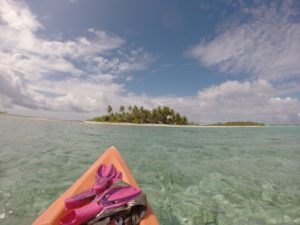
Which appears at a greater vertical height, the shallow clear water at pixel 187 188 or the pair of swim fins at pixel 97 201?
the pair of swim fins at pixel 97 201

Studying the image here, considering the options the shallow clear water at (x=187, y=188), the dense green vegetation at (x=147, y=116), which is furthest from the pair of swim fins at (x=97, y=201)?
the dense green vegetation at (x=147, y=116)

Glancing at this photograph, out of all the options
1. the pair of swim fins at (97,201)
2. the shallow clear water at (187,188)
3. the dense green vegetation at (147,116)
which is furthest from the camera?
the dense green vegetation at (147,116)

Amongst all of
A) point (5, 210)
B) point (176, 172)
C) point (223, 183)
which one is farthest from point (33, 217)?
point (223, 183)

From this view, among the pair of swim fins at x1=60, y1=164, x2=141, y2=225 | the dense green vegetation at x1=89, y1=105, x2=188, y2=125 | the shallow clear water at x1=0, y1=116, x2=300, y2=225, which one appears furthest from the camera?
the dense green vegetation at x1=89, y1=105, x2=188, y2=125

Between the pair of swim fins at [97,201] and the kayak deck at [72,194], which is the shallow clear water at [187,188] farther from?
the pair of swim fins at [97,201]

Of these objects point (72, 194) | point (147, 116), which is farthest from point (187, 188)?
point (147, 116)

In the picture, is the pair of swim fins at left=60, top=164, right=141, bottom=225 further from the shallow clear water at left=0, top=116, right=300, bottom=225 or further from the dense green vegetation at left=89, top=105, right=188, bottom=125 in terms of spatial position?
the dense green vegetation at left=89, top=105, right=188, bottom=125

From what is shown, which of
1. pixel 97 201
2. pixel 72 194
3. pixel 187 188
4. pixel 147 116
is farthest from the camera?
pixel 147 116

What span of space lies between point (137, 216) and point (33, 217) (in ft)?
7.00

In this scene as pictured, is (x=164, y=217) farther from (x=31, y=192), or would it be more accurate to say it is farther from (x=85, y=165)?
(x=85, y=165)

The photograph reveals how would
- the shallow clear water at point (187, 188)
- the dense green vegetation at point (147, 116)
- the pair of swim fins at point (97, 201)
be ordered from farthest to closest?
the dense green vegetation at point (147, 116) → the shallow clear water at point (187, 188) → the pair of swim fins at point (97, 201)

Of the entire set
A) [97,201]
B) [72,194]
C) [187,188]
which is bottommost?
[187,188]

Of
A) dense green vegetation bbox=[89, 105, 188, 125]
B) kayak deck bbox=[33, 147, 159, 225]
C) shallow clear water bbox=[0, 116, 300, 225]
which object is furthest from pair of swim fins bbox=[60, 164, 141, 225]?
dense green vegetation bbox=[89, 105, 188, 125]

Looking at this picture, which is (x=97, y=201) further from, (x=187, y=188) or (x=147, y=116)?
(x=147, y=116)
